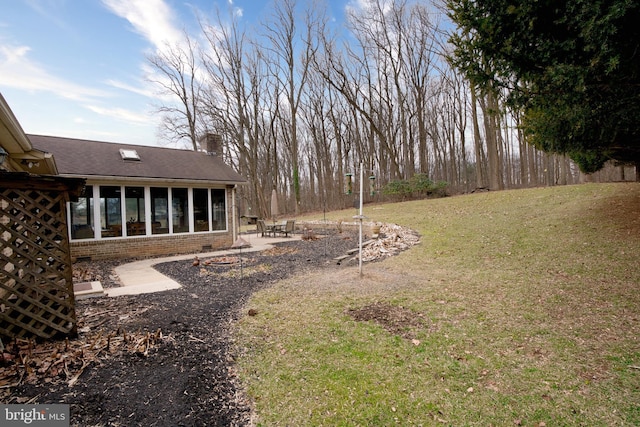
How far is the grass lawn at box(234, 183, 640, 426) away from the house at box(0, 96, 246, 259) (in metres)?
6.20

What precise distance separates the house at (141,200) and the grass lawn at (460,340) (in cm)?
620

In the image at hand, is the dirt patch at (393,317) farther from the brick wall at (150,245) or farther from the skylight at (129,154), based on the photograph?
the skylight at (129,154)

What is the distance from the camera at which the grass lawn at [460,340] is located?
8.54ft

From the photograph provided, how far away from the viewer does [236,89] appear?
25297mm

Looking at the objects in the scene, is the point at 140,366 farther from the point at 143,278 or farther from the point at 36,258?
the point at 143,278

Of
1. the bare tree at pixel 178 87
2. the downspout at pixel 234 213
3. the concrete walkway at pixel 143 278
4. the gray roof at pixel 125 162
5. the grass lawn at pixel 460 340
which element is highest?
the bare tree at pixel 178 87

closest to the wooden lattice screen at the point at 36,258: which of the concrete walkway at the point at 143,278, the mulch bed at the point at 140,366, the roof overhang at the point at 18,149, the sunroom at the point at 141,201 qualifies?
the mulch bed at the point at 140,366

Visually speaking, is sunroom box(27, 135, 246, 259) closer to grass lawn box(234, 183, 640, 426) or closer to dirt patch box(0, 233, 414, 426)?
dirt patch box(0, 233, 414, 426)

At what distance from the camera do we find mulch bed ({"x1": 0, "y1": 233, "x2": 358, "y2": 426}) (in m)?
2.54

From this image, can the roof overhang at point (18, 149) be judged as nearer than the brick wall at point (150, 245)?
Yes

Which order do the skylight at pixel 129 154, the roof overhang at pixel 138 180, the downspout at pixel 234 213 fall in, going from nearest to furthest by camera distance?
the roof overhang at pixel 138 180, the skylight at pixel 129 154, the downspout at pixel 234 213

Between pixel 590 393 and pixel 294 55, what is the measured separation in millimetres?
27429

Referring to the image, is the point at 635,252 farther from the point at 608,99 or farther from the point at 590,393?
the point at 590,393

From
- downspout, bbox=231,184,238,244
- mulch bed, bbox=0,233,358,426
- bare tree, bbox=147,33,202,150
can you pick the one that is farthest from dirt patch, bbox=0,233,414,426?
bare tree, bbox=147,33,202,150
